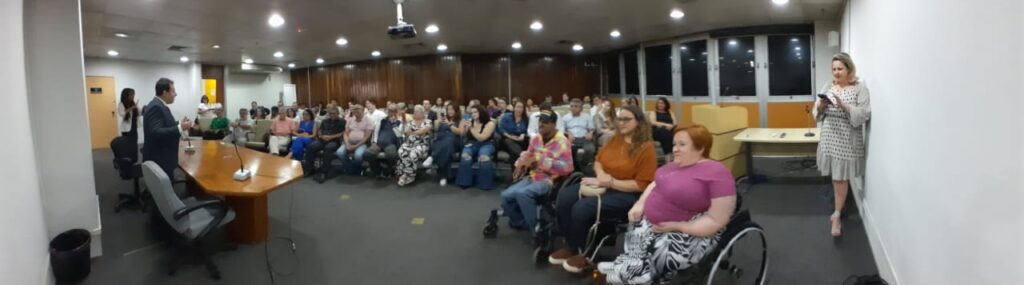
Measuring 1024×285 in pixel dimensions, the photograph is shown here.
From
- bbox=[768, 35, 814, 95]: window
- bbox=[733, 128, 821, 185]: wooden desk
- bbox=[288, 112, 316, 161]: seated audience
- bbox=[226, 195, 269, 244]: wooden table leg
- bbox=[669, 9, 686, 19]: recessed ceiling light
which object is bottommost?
bbox=[226, 195, 269, 244]: wooden table leg

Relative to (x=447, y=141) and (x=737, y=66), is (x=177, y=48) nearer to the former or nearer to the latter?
(x=447, y=141)

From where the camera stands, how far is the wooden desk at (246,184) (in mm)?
3303

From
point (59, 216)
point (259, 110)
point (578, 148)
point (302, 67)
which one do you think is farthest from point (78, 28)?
point (302, 67)

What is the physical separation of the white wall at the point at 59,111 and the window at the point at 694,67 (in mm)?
8684

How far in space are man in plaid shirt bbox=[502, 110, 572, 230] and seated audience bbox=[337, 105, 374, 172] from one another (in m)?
3.33

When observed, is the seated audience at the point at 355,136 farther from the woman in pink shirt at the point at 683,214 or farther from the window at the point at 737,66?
the window at the point at 737,66

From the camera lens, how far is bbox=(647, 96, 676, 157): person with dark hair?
589cm

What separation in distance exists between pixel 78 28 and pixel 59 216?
1.21 meters

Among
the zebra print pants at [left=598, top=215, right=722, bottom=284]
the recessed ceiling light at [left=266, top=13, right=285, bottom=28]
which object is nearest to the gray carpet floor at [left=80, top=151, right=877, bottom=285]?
the zebra print pants at [left=598, top=215, right=722, bottom=284]

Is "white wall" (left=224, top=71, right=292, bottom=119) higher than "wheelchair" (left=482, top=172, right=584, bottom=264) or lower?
higher

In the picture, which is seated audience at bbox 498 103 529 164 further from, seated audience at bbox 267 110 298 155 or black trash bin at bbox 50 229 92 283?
black trash bin at bbox 50 229 92 283

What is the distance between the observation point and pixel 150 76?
12.7 metres

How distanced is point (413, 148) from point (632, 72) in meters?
6.98

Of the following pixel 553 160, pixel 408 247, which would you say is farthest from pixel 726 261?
pixel 408 247
